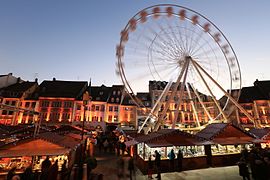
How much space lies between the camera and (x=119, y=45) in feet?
58.3

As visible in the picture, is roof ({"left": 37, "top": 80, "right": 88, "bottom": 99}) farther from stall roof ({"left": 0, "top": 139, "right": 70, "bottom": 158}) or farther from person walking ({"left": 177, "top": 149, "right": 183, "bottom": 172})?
person walking ({"left": 177, "top": 149, "right": 183, "bottom": 172})

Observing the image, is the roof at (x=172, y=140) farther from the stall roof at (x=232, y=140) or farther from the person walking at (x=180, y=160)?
the stall roof at (x=232, y=140)

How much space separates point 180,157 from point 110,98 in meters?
30.7

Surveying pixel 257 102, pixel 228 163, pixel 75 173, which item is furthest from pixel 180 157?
pixel 257 102

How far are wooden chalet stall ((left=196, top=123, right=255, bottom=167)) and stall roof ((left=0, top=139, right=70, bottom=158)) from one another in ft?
33.8

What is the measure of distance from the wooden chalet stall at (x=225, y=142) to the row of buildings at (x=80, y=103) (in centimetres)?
1879

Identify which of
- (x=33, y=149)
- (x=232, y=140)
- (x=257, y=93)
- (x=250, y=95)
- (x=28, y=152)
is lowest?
(x=28, y=152)

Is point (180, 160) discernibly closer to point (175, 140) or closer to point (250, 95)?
point (175, 140)

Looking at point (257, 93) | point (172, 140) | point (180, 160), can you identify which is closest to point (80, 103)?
point (172, 140)

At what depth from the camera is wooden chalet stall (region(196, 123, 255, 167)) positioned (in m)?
12.0

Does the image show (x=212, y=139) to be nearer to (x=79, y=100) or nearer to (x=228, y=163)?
(x=228, y=163)

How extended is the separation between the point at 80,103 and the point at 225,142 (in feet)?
104

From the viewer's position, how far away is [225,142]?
1181cm

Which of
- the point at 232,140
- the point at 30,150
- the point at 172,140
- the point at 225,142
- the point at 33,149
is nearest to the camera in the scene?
the point at 30,150
